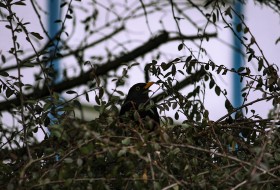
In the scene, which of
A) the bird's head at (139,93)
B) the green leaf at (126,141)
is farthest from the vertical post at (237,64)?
the green leaf at (126,141)

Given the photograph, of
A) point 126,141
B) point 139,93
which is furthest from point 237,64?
point 126,141

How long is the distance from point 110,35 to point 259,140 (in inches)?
108

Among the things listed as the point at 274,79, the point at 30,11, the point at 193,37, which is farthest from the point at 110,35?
the point at 274,79

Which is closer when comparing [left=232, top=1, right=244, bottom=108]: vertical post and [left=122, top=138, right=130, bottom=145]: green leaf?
[left=122, top=138, right=130, bottom=145]: green leaf

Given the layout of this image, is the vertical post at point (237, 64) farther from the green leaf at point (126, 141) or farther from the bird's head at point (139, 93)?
the green leaf at point (126, 141)

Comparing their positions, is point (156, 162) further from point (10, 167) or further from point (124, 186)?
point (10, 167)

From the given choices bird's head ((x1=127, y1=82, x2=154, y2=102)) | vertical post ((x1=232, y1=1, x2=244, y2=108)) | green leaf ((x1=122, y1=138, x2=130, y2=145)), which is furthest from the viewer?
vertical post ((x1=232, y1=1, x2=244, y2=108))

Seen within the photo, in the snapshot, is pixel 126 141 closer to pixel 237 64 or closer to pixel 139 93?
pixel 139 93

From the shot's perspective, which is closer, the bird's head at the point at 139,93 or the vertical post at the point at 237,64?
the bird's head at the point at 139,93

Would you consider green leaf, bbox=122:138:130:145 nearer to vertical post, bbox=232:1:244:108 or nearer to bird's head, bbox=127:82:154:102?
bird's head, bbox=127:82:154:102

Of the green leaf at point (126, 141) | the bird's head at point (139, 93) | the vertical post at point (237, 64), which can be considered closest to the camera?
the green leaf at point (126, 141)

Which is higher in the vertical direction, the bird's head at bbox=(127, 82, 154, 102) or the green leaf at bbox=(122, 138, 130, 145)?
the bird's head at bbox=(127, 82, 154, 102)

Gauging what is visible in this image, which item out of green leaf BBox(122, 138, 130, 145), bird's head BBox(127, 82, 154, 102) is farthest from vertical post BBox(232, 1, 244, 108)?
green leaf BBox(122, 138, 130, 145)

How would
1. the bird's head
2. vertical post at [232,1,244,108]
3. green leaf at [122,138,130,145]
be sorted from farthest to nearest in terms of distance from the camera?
1. vertical post at [232,1,244,108]
2. the bird's head
3. green leaf at [122,138,130,145]
